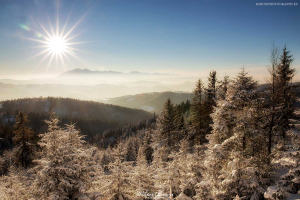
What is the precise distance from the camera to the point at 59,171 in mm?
10633

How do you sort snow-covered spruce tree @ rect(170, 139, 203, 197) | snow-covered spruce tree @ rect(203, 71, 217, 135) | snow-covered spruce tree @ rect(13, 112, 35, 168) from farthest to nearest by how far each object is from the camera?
1. snow-covered spruce tree @ rect(13, 112, 35, 168)
2. snow-covered spruce tree @ rect(203, 71, 217, 135)
3. snow-covered spruce tree @ rect(170, 139, 203, 197)

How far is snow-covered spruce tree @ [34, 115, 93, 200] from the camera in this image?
409 inches

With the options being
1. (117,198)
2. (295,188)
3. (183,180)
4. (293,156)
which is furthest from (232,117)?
(117,198)

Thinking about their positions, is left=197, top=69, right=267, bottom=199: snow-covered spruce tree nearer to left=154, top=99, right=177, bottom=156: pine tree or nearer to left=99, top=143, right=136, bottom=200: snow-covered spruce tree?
left=99, top=143, right=136, bottom=200: snow-covered spruce tree

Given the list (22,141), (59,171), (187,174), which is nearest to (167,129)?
(187,174)

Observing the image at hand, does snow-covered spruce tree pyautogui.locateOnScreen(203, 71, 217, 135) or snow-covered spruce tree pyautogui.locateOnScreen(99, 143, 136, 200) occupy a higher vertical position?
snow-covered spruce tree pyautogui.locateOnScreen(203, 71, 217, 135)

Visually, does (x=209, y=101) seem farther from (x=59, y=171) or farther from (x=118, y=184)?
(x=59, y=171)

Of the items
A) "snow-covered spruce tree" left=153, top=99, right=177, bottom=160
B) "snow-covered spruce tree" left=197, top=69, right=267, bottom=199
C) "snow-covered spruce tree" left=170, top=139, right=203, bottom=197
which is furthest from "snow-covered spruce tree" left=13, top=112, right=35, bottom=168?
"snow-covered spruce tree" left=197, top=69, right=267, bottom=199

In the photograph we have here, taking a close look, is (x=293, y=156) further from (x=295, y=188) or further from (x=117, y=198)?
(x=117, y=198)

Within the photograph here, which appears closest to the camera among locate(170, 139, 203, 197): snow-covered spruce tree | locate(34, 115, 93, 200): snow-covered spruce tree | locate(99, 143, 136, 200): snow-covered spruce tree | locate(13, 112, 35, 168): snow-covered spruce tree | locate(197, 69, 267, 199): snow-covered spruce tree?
locate(34, 115, 93, 200): snow-covered spruce tree

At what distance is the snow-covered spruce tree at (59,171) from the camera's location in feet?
34.1

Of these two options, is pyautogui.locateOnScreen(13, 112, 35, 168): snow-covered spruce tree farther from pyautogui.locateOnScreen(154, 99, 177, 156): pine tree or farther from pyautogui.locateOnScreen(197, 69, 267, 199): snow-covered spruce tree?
pyautogui.locateOnScreen(197, 69, 267, 199): snow-covered spruce tree

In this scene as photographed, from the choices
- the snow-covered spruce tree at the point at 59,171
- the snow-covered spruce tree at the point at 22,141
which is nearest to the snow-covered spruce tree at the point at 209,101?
the snow-covered spruce tree at the point at 59,171

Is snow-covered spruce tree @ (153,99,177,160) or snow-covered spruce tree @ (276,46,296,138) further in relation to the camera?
snow-covered spruce tree @ (153,99,177,160)
